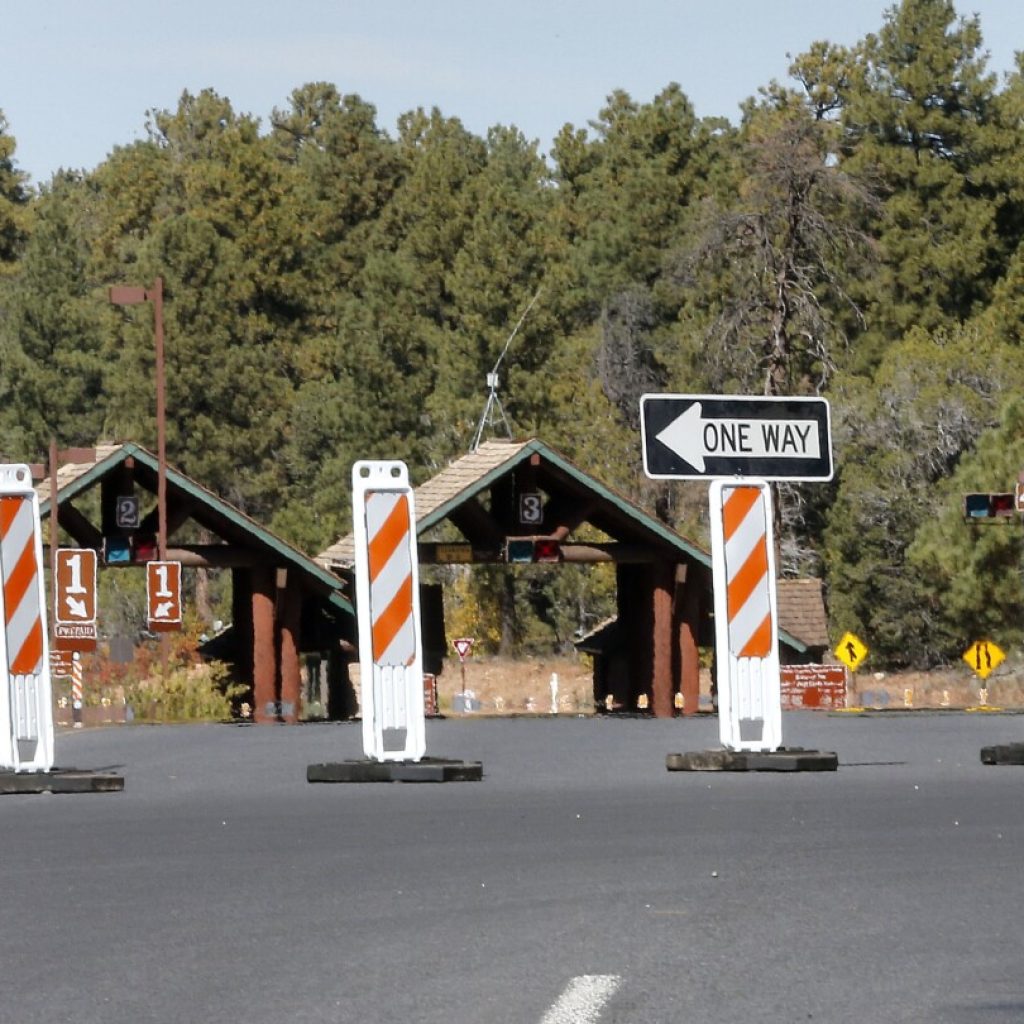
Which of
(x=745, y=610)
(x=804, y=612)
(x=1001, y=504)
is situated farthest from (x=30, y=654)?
(x=804, y=612)

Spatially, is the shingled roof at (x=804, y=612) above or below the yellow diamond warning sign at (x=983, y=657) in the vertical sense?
above

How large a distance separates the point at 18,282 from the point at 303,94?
110 ft

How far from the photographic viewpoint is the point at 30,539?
1673cm

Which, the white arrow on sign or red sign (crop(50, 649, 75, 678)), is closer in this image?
the white arrow on sign

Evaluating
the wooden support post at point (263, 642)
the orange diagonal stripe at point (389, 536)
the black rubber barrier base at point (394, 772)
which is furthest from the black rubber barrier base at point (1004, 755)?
the wooden support post at point (263, 642)

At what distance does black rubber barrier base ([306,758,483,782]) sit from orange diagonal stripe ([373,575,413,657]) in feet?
2.38

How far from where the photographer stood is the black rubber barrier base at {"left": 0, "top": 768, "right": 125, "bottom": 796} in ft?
53.6

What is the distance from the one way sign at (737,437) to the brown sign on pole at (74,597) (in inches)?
947

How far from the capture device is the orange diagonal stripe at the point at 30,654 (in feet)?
54.7

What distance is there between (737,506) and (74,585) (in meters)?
24.1

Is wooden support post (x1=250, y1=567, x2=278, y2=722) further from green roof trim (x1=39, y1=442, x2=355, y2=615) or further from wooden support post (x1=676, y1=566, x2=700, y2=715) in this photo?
wooden support post (x1=676, y1=566, x2=700, y2=715)

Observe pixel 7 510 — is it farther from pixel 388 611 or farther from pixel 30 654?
pixel 388 611

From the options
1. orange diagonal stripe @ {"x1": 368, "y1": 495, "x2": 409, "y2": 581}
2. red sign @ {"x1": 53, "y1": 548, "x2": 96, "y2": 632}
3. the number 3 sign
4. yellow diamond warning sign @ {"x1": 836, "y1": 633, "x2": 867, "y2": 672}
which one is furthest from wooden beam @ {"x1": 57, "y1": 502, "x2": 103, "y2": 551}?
orange diagonal stripe @ {"x1": 368, "y1": 495, "x2": 409, "y2": 581}

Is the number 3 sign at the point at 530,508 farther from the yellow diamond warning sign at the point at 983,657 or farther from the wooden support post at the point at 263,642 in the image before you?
the yellow diamond warning sign at the point at 983,657
